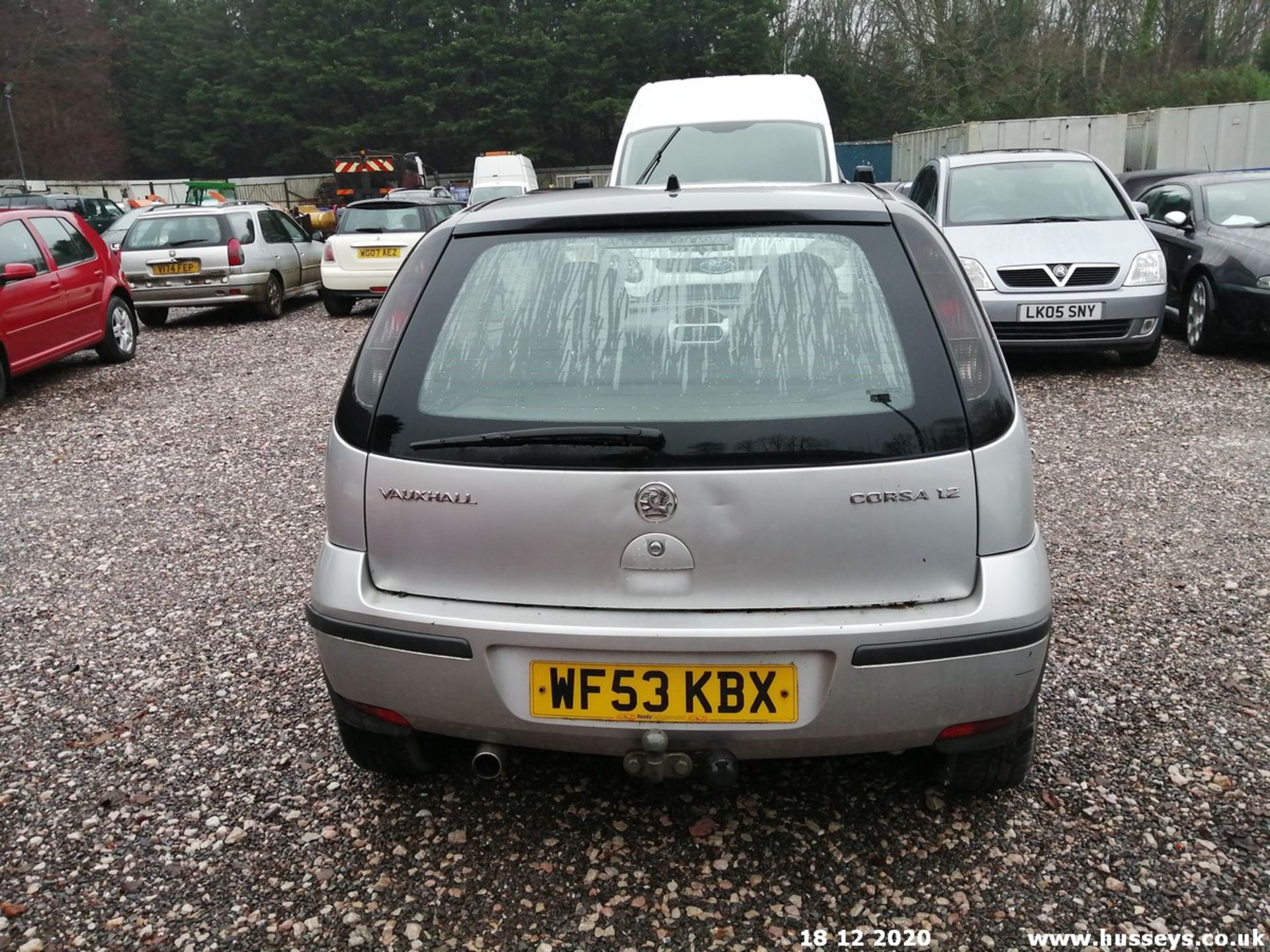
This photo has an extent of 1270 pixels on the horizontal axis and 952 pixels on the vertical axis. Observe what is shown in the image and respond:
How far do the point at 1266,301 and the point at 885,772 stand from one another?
7.13 m

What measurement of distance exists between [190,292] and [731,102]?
779 centimetres

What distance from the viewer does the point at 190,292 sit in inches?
525

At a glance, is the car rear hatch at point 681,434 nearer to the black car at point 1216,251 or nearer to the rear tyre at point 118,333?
the black car at point 1216,251

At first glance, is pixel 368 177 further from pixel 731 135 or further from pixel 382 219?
pixel 731 135

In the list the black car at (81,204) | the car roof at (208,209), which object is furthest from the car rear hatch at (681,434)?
the black car at (81,204)

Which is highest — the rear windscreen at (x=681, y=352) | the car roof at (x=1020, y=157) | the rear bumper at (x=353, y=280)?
the rear windscreen at (x=681, y=352)

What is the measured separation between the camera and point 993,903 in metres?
2.39

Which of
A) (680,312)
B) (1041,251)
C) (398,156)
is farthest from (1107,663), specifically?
(398,156)

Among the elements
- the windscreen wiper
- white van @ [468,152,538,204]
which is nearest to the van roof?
the windscreen wiper

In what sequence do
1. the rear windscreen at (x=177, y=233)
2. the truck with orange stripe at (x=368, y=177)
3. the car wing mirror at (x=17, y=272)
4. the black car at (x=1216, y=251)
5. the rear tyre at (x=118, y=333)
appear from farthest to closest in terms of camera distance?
the truck with orange stripe at (x=368, y=177)
the rear windscreen at (x=177, y=233)
the rear tyre at (x=118, y=333)
the car wing mirror at (x=17, y=272)
the black car at (x=1216, y=251)

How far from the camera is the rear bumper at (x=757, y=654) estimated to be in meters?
2.23

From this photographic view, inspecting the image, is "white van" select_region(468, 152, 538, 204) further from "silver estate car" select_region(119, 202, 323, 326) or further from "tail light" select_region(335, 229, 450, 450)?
"tail light" select_region(335, 229, 450, 450)

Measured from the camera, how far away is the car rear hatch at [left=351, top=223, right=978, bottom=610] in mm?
2229

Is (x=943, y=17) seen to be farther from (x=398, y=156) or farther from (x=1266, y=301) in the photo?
(x=1266, y=301)
